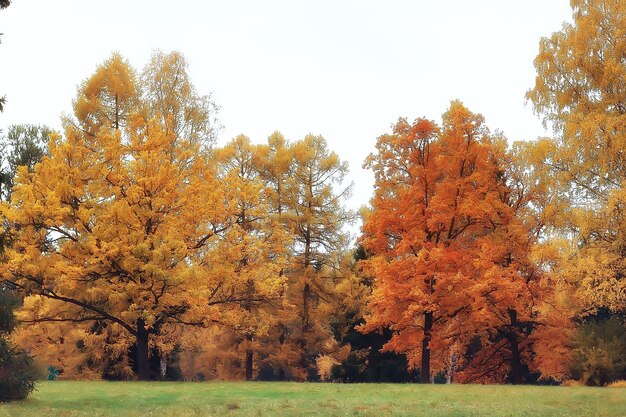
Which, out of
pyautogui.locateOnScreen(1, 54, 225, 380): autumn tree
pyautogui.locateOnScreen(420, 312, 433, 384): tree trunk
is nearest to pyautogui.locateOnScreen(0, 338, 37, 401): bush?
pyautogui.locateOnScreen(1, 54, 225, 380): autumn tree

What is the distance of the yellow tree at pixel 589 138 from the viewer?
20.8 meters

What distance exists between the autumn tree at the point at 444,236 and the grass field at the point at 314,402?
6.41 metres

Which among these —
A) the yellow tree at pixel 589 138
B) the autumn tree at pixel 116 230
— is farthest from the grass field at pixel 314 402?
the autumn tree at pixel 116 230

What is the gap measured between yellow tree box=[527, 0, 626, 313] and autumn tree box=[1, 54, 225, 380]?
43.8ft

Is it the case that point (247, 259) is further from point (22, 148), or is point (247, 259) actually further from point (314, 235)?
point (22, 148)

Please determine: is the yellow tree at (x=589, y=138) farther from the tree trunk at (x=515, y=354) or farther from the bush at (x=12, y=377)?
the bush at (x=12, y=377)

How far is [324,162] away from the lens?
41000 millimetres

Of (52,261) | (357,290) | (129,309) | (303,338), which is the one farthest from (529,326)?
(52,261)

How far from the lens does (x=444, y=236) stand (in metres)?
31.4

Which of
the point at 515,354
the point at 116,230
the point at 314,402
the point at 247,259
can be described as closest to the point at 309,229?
the point at 247,259

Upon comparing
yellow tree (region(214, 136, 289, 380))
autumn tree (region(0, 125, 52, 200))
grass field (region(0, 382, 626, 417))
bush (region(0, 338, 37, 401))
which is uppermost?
autumn tree (region(0, 125, 52, 200))

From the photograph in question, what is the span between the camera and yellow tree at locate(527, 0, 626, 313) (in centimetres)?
2077

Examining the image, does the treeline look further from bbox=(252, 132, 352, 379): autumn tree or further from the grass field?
bbox=(252, 132, 352, 379): autumn tree

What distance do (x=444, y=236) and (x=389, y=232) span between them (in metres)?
2.75
